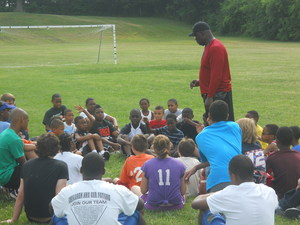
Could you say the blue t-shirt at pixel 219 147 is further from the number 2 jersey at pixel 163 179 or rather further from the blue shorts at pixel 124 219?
the blue shorts at pixel 124 219

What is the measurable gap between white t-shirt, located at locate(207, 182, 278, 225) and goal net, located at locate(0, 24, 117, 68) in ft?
91.4

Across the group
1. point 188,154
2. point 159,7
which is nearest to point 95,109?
point 188,154

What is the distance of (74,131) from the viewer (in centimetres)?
1039

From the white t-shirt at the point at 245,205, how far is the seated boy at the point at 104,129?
6.02 metres

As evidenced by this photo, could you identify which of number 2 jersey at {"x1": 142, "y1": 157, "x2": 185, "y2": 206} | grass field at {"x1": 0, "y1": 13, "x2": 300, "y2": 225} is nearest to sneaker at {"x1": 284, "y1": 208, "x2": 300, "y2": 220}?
grass field at {"x1": 0, "y1": 13, "x2": 300, "y2": 225}

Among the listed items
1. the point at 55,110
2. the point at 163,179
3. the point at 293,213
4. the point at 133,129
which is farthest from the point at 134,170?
the point at 55,110

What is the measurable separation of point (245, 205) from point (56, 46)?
45628 mm

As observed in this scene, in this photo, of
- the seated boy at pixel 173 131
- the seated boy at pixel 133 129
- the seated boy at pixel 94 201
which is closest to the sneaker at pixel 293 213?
the seated boy at pixel 94 201

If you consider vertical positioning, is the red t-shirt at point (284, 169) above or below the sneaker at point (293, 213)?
above

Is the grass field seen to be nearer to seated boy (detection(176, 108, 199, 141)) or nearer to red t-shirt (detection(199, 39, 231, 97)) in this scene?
seated boy (detection(176, 108, 199, 141))

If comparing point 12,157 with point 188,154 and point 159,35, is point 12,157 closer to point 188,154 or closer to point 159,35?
point 188,154

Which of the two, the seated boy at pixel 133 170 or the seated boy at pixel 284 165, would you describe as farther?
the seated boy at pixel 133 170

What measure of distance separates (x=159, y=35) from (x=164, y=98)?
5633 centimetres

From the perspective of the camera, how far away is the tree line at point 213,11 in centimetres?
6812
